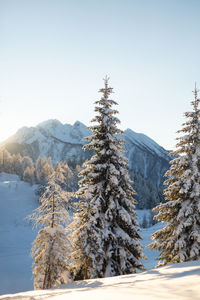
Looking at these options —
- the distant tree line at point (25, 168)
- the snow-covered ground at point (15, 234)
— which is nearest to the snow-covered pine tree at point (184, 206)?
the snow-covered ground at point (15, 234)

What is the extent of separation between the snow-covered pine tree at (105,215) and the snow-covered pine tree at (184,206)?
1611mm

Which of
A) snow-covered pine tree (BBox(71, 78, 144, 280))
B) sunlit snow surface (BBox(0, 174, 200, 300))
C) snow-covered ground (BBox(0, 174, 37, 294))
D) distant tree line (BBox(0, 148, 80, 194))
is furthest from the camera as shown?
distant tree line (BBox(0, 148, 80, 194))

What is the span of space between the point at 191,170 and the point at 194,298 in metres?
10.00

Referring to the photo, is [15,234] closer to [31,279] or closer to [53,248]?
[31,279]

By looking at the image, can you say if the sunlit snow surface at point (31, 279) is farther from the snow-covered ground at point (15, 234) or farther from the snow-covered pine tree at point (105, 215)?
the snow-covered pine tree at point (105, 215)

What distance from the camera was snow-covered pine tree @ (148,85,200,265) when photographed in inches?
425

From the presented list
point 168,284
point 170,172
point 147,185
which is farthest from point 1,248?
point 147,185

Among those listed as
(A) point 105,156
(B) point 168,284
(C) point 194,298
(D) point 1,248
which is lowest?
(D) point 1,248

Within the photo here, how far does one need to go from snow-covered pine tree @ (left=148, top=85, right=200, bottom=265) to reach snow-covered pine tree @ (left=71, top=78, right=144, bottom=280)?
5.29 feet

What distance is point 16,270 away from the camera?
3656 centimetres

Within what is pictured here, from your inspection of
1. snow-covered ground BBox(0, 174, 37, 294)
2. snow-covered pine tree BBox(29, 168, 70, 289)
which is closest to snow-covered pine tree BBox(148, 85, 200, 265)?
snow-covered pine tree BBox(29, 168, 70, 289)

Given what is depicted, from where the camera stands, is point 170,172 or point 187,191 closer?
point 187,191

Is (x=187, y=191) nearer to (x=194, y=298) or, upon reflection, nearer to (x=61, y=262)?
(x=61, y=262)

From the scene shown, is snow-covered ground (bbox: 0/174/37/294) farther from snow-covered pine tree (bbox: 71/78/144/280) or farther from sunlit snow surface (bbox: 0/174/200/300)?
snow-covered pine tree (bbox: 71/78/144/280)
